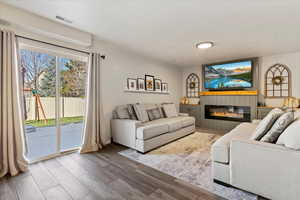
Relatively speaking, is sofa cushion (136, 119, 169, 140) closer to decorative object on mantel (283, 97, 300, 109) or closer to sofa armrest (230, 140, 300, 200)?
sofa armrest (230, 140, 300, 200)

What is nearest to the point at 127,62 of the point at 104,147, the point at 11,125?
the point at 104,147

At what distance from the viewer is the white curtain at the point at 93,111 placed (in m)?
2.88

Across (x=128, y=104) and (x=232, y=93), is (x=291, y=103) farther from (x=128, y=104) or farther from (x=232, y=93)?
(x=128, y=104)

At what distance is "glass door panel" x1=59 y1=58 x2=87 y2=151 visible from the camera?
9.04 feet

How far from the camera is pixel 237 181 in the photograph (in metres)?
1.61

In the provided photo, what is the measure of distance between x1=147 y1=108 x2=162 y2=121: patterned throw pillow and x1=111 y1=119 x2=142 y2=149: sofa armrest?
0.89 meters

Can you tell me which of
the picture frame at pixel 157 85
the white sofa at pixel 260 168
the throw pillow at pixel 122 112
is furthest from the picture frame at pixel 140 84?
the white sofa at pixel 260 168

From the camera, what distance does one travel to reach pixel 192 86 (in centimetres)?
571

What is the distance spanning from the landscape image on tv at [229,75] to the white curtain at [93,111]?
384 centimetres

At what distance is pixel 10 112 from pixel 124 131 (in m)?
1.89

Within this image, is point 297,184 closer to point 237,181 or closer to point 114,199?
point 237,181

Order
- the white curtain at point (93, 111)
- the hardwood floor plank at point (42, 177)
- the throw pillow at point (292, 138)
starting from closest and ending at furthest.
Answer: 1. the throw pillow at point (292, 138)
2. the hardwood floor plank at point (42, 177)
3. the white curtain at point (93, 111)

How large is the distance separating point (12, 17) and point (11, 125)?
1.55 metres

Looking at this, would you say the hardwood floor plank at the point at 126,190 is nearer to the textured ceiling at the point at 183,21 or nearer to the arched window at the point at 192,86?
the textured ceiling at the point at 183,21
